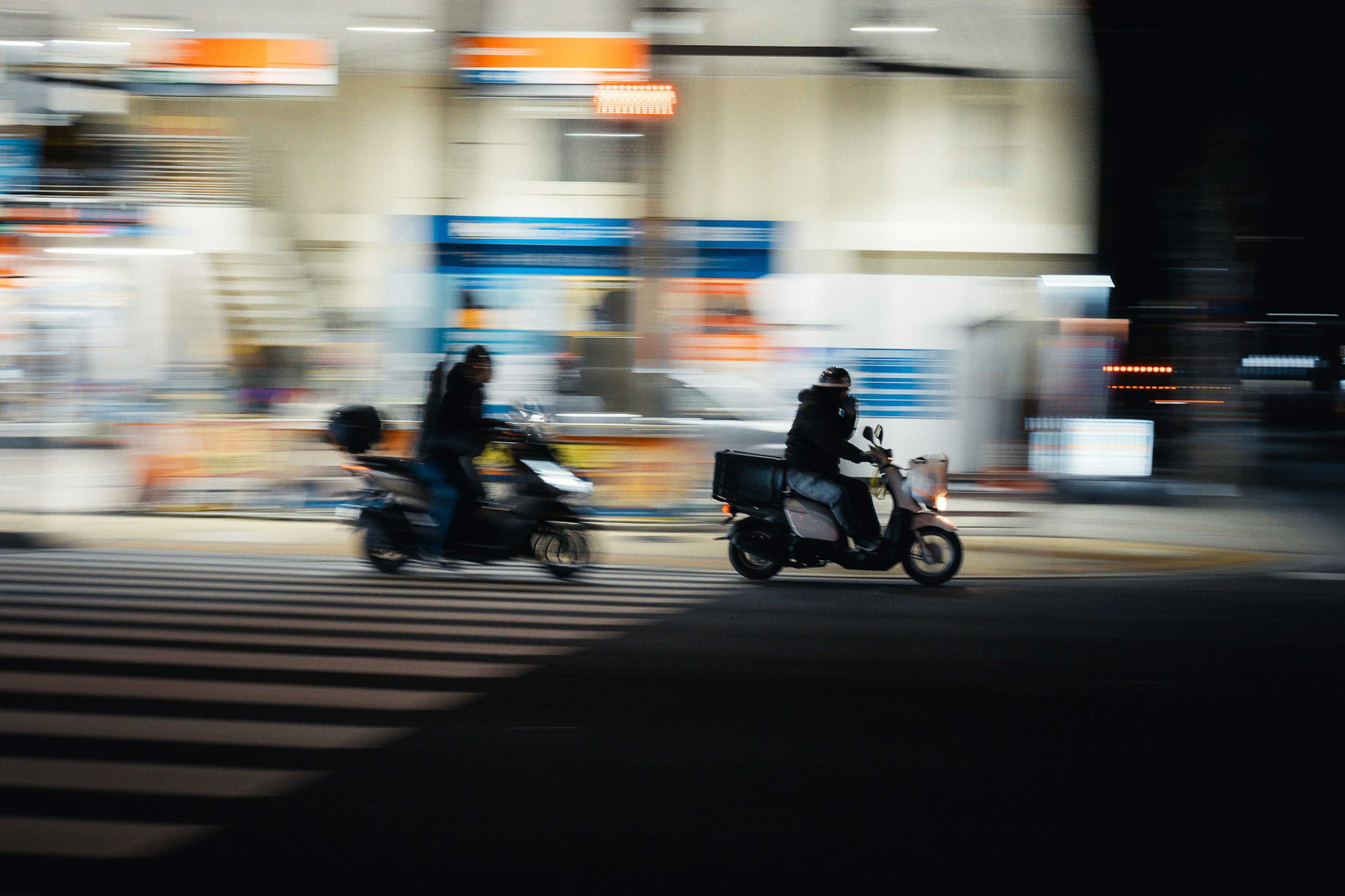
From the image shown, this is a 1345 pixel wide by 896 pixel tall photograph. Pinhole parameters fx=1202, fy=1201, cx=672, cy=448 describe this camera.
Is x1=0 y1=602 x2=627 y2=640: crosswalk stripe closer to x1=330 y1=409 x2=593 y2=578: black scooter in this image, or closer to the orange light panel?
x1=330 y1=409 x2=593 y2=578: black scooter

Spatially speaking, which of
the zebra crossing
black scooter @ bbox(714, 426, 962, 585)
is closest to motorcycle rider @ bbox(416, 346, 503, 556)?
the zebra crossing

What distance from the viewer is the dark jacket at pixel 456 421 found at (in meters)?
9.52

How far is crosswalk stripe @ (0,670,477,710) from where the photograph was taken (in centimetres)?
554

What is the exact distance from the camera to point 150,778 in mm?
4398

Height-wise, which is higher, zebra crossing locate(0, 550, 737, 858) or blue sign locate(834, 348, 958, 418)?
blue sign locate(834, 348, 958, 418)

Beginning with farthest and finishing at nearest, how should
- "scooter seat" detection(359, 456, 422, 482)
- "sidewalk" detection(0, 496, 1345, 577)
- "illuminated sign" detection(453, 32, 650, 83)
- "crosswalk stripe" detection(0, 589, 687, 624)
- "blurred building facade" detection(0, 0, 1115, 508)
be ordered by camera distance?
"blurred building facade" detection(0, 0, 1115, 508) → "illuminated sign" detection(453, 32, 650, 83) → "sidewalk" detection(0, 496, 1345, 577) → "scooter seat" detection(359, 456, 422, 482) → "crosswalk stripe" detection(0, 589, 687, 624)

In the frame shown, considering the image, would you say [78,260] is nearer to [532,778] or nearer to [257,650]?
[257,650]

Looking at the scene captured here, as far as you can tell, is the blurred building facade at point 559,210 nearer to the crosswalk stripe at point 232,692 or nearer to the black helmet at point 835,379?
the black helmet at point 835,379

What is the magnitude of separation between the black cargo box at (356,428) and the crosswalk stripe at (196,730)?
4770 millimetres

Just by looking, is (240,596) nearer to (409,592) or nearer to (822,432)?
(409,592)

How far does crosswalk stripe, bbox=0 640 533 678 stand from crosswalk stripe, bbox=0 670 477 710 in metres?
0.32

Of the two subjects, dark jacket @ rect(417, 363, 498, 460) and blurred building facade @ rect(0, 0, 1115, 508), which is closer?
dark jacket @ rect(417, 363, 498, 460)

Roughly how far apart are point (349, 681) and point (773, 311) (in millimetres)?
11461

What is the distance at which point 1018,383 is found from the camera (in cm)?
1762
